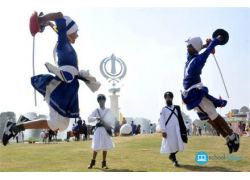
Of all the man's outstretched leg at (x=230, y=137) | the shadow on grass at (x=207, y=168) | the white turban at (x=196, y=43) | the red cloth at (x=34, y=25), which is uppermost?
the red cloth at (x=34, y=25)

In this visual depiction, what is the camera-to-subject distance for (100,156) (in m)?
7.36

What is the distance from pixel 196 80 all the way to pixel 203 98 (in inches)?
10.1

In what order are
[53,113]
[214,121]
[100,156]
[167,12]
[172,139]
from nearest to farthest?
[53,113] < [214,121] < [167,12] < [172,139] < [100,156]

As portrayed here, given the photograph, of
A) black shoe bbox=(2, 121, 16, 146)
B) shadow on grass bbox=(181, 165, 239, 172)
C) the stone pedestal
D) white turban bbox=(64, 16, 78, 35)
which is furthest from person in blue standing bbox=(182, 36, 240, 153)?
black shoe bbox=(2, 121, 16, 146)

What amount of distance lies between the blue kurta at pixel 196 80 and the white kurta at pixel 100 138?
4.66 ft

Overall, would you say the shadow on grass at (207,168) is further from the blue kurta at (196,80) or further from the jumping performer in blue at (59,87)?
the jumping performer in blue at (59,87)

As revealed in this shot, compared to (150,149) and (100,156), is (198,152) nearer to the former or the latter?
(150,149)

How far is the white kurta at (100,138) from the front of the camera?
22.1ft

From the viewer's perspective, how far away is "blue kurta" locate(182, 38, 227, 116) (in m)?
5.92

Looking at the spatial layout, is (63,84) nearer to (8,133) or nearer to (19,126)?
(19,126)

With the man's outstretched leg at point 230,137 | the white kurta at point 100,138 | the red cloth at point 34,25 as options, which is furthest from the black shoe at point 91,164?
the red cloth at point 34,25

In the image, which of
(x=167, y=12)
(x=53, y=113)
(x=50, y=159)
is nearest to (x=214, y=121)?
(x=167, y=12)

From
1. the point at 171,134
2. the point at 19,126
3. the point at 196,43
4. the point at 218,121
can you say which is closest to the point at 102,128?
the point at 171,134
